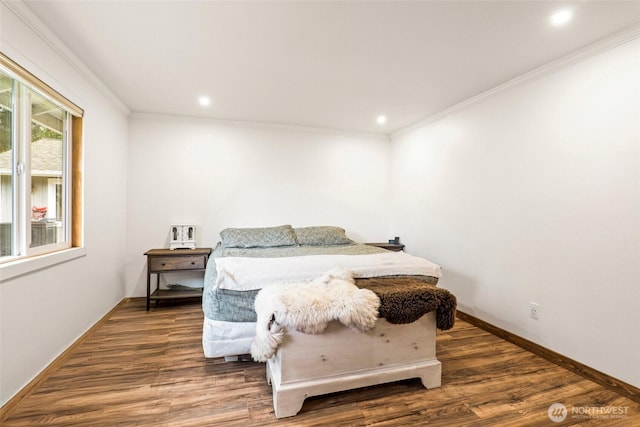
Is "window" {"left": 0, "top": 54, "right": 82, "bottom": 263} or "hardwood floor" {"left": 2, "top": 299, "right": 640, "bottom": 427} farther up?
"window" {"left": 0, "top": 54, "right": 82, "bottom": 263}

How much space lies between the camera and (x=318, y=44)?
6.40 feet

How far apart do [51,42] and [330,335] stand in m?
2.61

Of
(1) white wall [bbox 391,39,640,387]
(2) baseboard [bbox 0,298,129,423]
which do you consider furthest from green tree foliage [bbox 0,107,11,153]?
(1) white wall [bbox 391,39,640,387]

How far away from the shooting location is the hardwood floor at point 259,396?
1497 millimetres

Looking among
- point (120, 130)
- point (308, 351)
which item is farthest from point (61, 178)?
point (308, 351)

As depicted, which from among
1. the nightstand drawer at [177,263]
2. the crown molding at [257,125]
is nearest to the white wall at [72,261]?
the crown molding at [257,125]

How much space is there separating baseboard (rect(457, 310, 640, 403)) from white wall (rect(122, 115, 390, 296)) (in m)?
1.96

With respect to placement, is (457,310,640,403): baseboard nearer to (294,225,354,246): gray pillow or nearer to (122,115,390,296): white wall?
(294,225,354,246): gray pillow

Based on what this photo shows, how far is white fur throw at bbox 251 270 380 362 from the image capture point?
1502 millimetres

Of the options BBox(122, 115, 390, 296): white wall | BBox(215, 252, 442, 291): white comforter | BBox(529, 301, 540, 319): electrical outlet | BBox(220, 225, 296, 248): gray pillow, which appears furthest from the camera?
BBox(122, 115, 390, 296): white wall

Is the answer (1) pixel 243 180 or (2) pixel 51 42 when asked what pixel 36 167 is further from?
(1) pixel 243 180

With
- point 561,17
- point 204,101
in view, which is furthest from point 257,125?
point 561,17

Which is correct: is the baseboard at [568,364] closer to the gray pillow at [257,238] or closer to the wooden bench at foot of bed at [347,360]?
the wooden bench at foot of bed at [347,360]

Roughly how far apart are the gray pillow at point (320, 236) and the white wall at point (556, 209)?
3.99 ft
